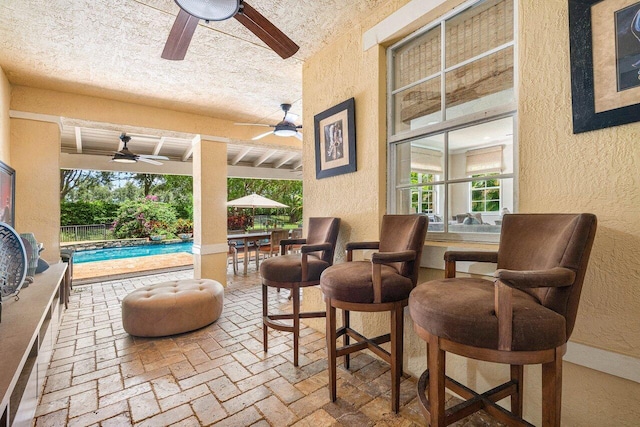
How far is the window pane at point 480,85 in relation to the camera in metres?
1.68

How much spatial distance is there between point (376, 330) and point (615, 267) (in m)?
1.49

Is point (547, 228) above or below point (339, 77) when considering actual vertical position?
below

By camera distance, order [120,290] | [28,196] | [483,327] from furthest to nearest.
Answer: [120,290]
[28,196]
[483,327]

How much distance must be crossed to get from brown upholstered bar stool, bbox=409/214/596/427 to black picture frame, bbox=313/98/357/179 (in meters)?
1.46

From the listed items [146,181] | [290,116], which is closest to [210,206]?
[290,116]

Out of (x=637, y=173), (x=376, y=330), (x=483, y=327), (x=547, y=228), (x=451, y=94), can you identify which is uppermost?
(x=451, y=94)

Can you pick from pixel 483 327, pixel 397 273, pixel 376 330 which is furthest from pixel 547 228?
→ pixel 376 330

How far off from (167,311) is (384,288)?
2166 millimetres

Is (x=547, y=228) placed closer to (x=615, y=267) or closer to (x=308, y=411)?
(x=615, y=267)

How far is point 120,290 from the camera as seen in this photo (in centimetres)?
444

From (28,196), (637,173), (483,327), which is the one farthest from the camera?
(28,196)

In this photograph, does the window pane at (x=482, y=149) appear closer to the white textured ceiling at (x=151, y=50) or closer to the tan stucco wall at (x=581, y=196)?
the tan stucco wall at (x=581, y=196)

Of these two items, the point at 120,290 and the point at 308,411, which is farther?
the point at 120,290

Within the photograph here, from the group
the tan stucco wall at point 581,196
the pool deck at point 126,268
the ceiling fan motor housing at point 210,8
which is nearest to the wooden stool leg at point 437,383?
the tan stucco wall at point 581,196
